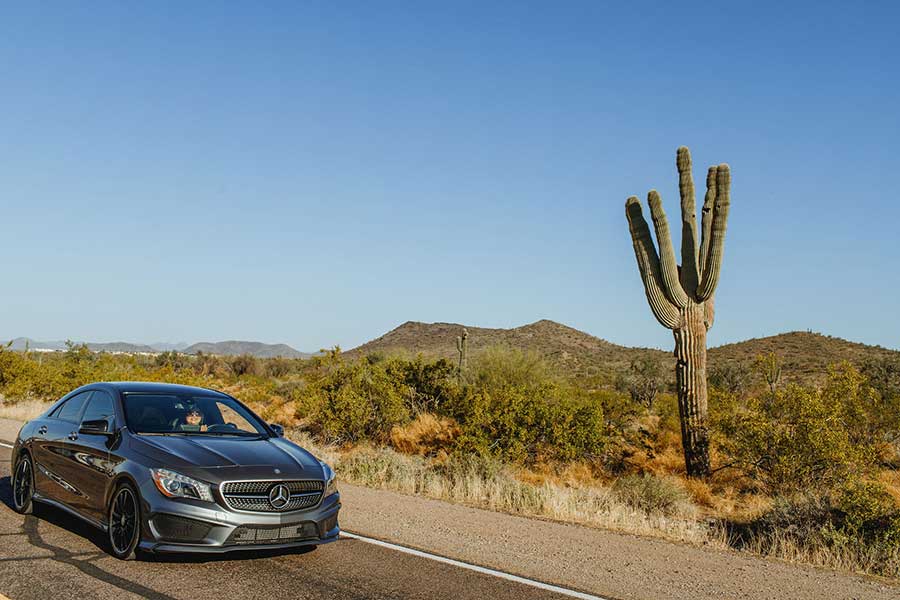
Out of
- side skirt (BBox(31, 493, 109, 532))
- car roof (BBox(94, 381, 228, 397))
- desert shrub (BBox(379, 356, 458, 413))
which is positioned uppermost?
desert shrub (BBox(379, 356, 458, 413))

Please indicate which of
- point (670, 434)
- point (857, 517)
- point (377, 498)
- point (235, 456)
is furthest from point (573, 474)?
point (235, 456)

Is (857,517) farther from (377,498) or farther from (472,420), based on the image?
(472,420)

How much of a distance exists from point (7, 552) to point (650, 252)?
12641mm

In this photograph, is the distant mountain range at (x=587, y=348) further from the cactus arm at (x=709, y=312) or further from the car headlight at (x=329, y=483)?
the car headlight at (x=329, y=483)

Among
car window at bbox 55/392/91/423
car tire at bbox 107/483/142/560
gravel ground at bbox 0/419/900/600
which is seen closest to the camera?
car tire at bbox 107/483/142/560

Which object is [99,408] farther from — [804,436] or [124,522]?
[804,436]

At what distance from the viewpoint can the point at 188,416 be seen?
812 centimetres

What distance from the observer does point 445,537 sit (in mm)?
8609

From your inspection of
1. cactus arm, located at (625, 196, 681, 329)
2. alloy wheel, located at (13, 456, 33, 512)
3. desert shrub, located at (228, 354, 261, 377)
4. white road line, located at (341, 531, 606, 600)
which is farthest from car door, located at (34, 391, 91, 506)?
desert shrub, located at (228, 354, 261, 377)

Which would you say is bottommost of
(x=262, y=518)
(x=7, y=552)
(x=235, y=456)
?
(x=7, y=552)

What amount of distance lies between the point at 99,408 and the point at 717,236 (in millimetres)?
11779

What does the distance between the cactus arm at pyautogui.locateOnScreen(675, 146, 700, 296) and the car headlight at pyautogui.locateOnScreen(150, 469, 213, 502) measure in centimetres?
1155

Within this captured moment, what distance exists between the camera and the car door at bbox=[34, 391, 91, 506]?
805 cm

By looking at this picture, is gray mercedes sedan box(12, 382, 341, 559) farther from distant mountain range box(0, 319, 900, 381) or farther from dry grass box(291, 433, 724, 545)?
distant mountain range box(0, 319, 900, 381)
